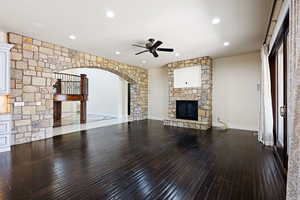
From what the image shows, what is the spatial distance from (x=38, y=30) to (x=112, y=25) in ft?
6.49

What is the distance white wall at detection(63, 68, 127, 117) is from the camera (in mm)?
9359

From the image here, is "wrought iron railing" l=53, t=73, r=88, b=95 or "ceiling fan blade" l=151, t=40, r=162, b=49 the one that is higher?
"ceiling fan blade" l=151, t=40, r=162, b=49

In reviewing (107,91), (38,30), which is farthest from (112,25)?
(107,91)

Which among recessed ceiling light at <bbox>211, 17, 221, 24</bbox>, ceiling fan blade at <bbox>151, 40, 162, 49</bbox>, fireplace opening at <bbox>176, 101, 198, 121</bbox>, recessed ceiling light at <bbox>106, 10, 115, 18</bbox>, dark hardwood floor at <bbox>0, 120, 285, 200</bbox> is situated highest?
recessed ceiling light at <bbox>106, 10, 115, 18</bbox>

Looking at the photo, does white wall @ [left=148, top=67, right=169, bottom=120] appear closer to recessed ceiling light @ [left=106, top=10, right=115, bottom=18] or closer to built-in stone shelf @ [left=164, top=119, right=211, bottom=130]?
built-in stone shelf @ [left=164, top=119, right=211, bottom=130]

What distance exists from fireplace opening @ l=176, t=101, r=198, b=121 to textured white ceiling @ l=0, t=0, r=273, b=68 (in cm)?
264

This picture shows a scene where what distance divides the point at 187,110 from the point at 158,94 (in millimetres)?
2177

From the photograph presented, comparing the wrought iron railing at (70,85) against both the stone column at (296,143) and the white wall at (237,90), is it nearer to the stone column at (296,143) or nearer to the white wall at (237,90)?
the white wall at (237,90)

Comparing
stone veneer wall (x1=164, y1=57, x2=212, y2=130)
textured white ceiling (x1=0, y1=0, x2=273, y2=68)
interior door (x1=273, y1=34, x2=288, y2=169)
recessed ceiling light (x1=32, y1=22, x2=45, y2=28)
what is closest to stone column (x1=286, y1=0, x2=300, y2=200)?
interior door (x1=273, y1=34, x2=288, y2=169)

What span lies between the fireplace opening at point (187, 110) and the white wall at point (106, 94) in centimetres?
370

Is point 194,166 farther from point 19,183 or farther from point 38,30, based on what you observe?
point 38,30

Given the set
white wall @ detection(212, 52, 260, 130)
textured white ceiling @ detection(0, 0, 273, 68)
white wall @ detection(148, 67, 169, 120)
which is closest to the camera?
textured white ceiling @ detection(0, 0, 273, 68)

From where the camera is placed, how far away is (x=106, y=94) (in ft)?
33.0

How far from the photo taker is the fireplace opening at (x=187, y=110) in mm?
6746
